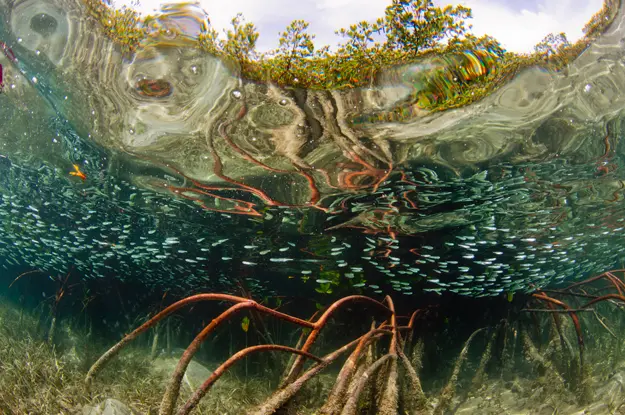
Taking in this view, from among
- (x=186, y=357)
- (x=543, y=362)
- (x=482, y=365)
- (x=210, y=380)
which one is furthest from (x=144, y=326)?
(x=543, y=362)

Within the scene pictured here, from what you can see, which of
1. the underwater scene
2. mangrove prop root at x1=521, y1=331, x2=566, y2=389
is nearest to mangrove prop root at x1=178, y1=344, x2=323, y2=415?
the underwater scene

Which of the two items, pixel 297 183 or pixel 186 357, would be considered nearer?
pixel 186 357

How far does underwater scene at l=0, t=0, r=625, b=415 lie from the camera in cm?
484

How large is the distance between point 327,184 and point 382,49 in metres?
4.20

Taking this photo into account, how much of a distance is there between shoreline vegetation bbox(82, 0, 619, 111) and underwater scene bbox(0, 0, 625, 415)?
0.10 feet

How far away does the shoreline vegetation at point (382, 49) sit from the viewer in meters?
4.59

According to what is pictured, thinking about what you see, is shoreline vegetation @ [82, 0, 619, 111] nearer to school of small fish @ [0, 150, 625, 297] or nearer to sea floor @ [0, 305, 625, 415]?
school of small fish @ [0, 150, 625, 297]

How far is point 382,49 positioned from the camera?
15.8 feet

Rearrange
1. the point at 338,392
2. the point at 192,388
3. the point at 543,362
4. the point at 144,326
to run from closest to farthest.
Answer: the point at 144,326 < the point at 338,392 < the point at 192,388 < the point at 543,362

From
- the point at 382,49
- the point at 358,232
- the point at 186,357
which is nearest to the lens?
the point at 186,357

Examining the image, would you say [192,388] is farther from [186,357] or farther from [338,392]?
[186,357]

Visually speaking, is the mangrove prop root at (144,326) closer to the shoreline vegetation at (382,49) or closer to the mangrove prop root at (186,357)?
the mangrove prop root at (186,357)

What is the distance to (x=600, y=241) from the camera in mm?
16188

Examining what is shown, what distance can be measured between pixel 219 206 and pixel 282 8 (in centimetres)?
745
